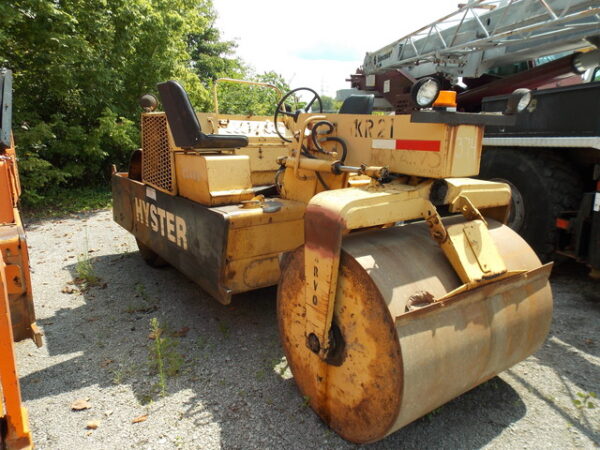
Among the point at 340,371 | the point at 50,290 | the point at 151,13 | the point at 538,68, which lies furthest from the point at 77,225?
the point at 538,68

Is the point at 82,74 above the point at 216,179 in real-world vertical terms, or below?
above

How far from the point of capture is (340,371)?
2270 mm

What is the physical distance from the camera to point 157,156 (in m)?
4.05

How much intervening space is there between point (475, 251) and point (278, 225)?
4.67ft

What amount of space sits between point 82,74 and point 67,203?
2.55 metres

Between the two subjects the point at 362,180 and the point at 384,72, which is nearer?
the point at 362,180

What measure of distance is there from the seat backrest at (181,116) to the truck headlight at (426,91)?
1749mm

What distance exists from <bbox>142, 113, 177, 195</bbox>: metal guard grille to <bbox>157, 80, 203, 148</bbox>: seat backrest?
0.31m

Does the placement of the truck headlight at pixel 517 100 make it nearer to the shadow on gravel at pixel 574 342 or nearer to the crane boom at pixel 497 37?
the shadow on gravel at pixel 574 342

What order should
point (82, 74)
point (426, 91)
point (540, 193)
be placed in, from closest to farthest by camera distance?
point (426, 91) → point (540, 193) → point (82, 74)

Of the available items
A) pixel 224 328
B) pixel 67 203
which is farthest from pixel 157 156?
pixel 67 203

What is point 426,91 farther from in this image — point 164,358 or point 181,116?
point 164,358

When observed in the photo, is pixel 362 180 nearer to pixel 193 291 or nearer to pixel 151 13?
pixel 193 291

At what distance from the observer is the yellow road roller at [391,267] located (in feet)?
6.60
